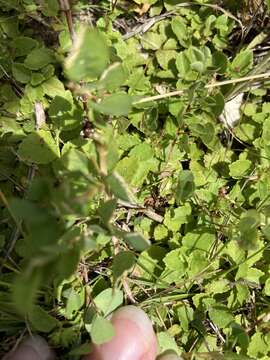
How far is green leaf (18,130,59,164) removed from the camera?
1511 mm

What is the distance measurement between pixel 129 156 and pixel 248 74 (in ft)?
1.51

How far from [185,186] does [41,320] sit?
1.72 ft

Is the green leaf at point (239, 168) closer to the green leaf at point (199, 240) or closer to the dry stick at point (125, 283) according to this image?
the green leaf at point (199, 240)

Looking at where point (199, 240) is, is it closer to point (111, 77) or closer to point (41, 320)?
point (41, 320)

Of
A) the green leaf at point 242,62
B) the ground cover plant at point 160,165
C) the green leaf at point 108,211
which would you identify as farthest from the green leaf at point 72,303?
the green leaf at point 242,62

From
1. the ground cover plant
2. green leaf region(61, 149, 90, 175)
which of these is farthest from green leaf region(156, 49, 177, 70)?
green leaf region(61, 149, 90, 175)

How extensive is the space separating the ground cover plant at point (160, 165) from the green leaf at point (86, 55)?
55 centimetres

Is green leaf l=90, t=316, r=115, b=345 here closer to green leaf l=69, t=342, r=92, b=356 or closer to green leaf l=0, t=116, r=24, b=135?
green leaf l=69, t=342, r=92, b=356

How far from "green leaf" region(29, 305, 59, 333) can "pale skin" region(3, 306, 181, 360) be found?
0.05 meters

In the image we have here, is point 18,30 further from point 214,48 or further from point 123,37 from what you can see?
point 214,48

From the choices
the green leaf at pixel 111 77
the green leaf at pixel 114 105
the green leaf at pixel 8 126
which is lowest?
the green leaf at pixel 8 126

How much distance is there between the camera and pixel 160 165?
166 cm

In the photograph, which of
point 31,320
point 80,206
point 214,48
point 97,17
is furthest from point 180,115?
point 80,206

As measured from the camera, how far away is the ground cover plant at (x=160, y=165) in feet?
4.93
